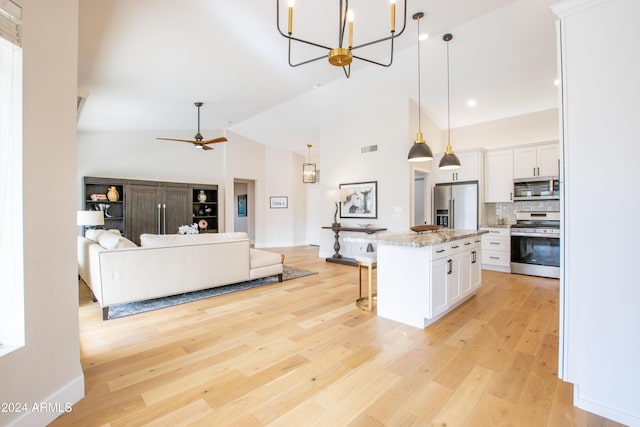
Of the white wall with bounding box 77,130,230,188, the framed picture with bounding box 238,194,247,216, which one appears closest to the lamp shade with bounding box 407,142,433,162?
the white wall with bounding box 77,130,230,188

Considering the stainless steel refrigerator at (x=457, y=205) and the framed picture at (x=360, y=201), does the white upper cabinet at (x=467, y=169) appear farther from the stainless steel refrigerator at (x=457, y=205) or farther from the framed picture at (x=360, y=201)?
the framed picture at (x=360, y=201)

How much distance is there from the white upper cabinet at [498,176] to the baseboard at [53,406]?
6.37 m

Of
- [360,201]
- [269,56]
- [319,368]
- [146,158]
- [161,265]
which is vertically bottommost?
[319,368]

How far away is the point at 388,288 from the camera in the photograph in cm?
309

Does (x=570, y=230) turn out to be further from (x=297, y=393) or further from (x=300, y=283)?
(x=300, y=283)

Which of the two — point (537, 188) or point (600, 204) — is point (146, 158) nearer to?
point (600, 204)

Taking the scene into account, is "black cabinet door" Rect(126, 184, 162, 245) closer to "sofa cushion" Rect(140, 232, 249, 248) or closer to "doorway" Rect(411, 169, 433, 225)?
"sofa cushion" Rect(140, 232, 249, 248)

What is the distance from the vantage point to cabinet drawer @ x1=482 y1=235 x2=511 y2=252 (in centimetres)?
519

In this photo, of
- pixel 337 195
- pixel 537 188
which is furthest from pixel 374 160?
pixel 537 188

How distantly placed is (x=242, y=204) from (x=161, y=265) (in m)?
7.28

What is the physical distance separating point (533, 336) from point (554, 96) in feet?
14.8

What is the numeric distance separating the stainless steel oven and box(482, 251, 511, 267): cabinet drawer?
0.08 m

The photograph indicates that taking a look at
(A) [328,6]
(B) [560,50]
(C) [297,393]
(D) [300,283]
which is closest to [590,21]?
(B) [560,50]

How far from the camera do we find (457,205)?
583cm
